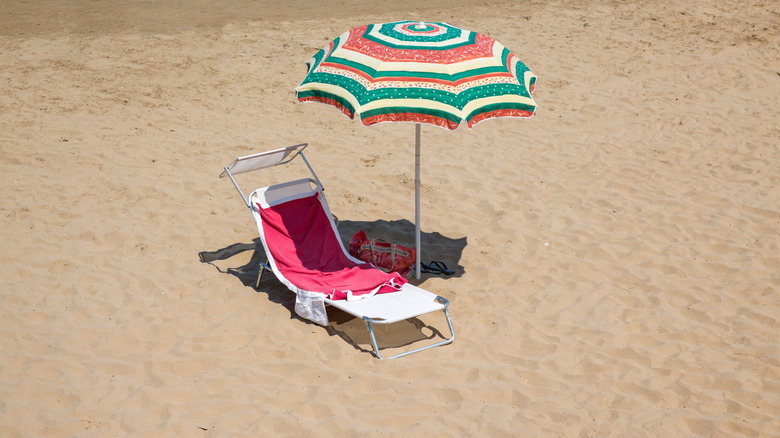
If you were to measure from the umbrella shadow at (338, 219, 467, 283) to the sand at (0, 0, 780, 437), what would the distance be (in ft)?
0.15

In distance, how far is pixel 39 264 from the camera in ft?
19.8

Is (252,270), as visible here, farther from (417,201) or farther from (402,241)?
(417,201)

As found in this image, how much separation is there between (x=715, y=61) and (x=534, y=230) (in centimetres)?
624

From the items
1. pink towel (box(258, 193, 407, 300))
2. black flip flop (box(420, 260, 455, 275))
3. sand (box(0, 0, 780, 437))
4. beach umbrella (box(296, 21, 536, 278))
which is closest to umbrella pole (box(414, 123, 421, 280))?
black flip flop (box(420, 260, 455, 275))

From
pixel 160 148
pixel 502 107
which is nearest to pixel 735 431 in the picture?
pixel 502 107

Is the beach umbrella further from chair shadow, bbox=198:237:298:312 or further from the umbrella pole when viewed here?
chair shadow, bbox=198:237:298:312

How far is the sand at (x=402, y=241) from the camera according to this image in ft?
14.9

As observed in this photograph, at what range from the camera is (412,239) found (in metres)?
6.64

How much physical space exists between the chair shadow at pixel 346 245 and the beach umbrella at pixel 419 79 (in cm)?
168

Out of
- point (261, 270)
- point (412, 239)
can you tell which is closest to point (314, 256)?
point (261, 270)

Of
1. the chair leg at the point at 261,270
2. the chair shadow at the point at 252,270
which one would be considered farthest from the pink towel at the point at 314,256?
the chair shadow at the point at 252,270

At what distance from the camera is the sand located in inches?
178

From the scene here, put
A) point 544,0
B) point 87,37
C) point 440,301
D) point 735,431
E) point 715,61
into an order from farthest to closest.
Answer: point 544,0, point 87,37, point 715,61, point 440,301, point 735,431

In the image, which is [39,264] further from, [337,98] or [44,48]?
[44,48]
